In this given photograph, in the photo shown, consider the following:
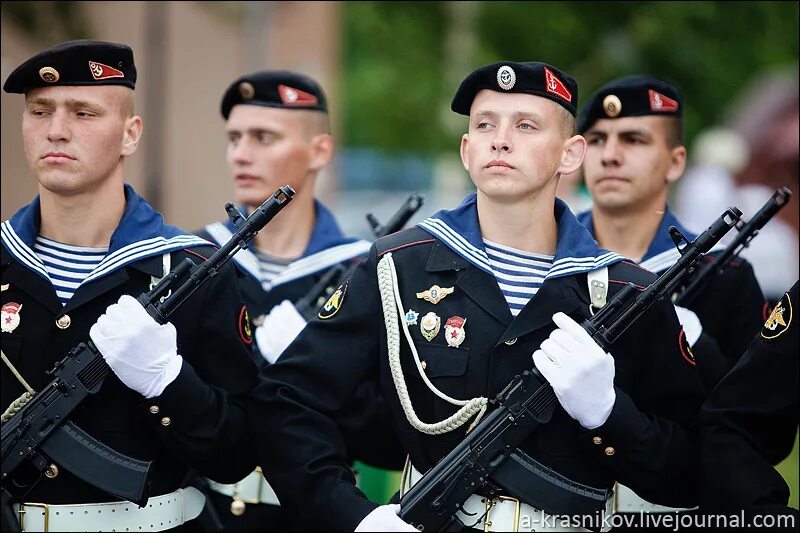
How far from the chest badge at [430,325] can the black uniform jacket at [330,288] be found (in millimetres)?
797

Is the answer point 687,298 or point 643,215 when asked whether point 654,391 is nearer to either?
point 687,298

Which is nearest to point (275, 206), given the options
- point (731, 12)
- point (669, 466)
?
point (669, 466)

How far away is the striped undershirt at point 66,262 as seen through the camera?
458cm

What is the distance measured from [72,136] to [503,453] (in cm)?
193

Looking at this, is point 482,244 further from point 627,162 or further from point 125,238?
point 627,162

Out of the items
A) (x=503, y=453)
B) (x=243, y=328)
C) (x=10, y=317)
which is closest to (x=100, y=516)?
(x=10, y=317)

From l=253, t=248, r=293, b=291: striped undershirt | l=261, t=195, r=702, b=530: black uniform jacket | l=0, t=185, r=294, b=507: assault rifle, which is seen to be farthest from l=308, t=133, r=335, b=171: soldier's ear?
l=0, t=185, r=294, b=507: assault rifle

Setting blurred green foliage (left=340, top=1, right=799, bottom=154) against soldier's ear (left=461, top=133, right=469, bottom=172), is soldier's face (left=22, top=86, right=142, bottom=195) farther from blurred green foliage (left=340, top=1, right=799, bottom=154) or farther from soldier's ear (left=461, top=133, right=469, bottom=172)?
blurred green foliage (left=340, top=1, right=799, bottom=154)

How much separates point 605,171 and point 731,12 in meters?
3.17

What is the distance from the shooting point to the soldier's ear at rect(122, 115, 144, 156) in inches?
189

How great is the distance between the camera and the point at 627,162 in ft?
20.2

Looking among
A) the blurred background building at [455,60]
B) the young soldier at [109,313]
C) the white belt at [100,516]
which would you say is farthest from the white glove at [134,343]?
the blurred background building at [455,60]

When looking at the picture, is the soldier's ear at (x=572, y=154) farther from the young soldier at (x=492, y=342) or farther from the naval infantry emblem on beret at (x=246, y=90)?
the naval infantry emblem on beret at (x=246, y=90)

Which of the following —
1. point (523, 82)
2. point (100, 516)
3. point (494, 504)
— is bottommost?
point (100, 516)
